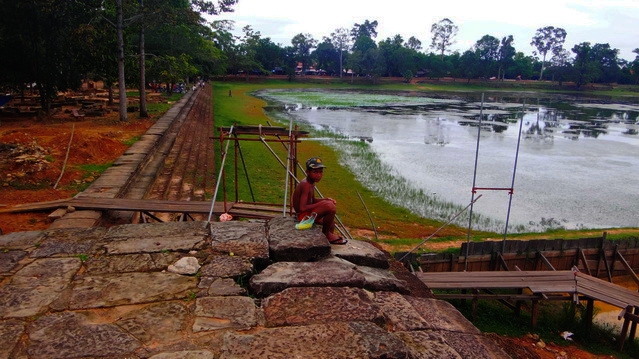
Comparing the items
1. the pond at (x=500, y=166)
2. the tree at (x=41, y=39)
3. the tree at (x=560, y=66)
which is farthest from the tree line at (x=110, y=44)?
the tree at (x=560, y=66)

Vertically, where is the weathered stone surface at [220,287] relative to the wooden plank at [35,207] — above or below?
above

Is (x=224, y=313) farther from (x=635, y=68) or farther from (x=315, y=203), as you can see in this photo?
(x=635, y=68)

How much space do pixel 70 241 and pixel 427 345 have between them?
4302mm

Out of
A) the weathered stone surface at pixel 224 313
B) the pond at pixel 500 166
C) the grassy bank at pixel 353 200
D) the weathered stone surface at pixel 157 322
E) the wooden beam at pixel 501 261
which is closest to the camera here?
the weathered stone surface at pixel 157 322

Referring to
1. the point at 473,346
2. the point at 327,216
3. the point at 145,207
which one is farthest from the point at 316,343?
the point at 145,207

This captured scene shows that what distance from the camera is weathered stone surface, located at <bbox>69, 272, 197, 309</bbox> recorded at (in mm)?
3834

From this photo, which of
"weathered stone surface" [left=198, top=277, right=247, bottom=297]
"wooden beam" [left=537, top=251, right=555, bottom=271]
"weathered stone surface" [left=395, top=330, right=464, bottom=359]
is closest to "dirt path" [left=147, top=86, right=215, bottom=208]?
"weathered stone surface" [left=198, top=277, right=247, bottom=297]

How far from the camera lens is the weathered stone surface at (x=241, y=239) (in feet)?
15.7

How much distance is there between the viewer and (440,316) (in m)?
4.38

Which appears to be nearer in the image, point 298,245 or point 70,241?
point 298,245

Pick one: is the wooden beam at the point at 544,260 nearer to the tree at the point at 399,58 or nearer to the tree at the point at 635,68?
the tree at the point at 399,58

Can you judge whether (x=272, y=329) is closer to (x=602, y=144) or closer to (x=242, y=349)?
(x=242, y=349)

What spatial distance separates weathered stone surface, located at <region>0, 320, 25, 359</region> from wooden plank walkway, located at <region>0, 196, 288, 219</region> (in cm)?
405

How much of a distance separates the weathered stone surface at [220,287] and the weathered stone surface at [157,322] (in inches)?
11.7
